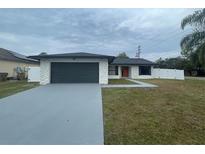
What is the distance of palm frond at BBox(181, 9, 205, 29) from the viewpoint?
1302 cm

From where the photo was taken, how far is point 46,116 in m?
5.43

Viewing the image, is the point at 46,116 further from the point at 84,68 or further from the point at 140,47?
the point at 140,47

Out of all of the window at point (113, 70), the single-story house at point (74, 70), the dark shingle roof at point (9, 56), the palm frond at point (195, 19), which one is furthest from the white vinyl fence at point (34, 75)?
the palm frond at point (195, 19)

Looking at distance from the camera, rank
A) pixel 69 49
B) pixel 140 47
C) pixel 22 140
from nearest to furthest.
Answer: pixel 22 140 < pixel 69 49 < pixel 140 47

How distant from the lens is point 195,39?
14.3 metres

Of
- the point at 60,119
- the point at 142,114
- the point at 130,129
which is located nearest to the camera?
the point at 130,129

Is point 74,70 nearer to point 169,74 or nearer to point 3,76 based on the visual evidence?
point 3,76

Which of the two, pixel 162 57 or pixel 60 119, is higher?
pixel 162 57

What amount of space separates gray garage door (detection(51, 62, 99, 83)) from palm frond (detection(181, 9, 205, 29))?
8565 mm

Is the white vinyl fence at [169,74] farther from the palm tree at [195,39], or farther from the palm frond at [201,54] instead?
the palm frond at [201,54]

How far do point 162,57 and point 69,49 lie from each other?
2935 centimetres

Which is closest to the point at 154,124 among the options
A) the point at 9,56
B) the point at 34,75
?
the point at 34,75
